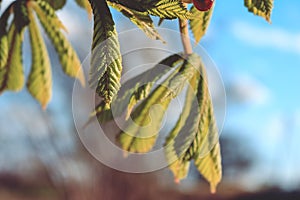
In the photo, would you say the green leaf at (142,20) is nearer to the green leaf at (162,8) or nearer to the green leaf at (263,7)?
the green leaf at (162,8)

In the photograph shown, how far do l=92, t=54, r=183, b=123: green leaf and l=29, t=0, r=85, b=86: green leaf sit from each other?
0.09 meters

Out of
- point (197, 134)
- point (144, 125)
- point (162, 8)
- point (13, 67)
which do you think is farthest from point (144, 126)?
point (162, 8)

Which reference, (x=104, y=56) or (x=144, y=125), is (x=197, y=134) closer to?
(x=144, y=125)

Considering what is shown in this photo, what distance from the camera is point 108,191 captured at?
9078 mm

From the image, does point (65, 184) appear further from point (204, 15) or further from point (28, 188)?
point (204, 15)

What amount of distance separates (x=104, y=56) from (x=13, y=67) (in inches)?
14.2

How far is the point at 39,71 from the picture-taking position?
0.84 metres

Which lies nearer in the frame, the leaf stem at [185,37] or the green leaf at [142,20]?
the green leaf at [142,20]

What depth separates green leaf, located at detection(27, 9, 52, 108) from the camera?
821 mm

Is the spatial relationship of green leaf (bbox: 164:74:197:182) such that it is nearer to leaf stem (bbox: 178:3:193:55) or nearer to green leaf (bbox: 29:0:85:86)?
leaf stem (bbox: 178:3:193:55)

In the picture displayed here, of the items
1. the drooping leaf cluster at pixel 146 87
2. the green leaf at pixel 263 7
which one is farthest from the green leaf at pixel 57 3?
the green leaf at pixel 263 7

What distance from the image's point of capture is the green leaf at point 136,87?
2.24ft

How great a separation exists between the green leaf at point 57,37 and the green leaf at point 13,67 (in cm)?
4

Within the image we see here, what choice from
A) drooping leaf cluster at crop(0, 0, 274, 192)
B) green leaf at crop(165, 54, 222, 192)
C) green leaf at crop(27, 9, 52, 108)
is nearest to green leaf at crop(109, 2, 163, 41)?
drooping leaf cluster at crop(0, 0, 274, 192)
